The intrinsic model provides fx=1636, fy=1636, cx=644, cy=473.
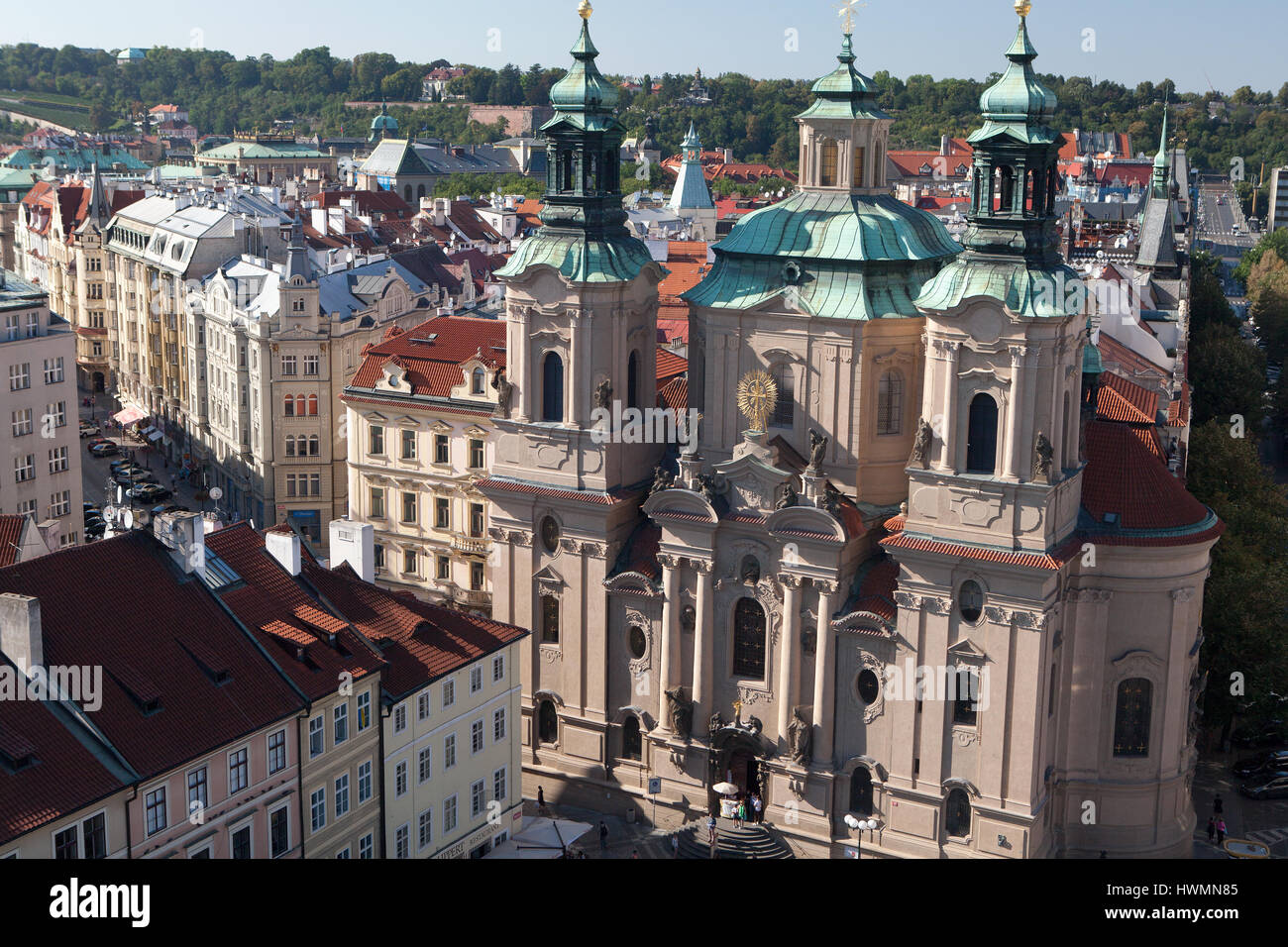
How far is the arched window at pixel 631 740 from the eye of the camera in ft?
226

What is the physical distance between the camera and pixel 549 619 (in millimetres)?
69625

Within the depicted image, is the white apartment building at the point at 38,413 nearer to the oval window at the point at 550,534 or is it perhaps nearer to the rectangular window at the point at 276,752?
the oval window at the point at 550,534

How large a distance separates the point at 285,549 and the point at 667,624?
16.0m

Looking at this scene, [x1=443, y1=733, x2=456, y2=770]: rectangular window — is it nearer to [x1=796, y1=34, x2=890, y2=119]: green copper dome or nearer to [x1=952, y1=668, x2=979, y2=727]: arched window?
[x1=952, y1=668, x2=979, y2=727]: arched window

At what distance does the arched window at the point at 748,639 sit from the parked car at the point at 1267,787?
23.6 metres

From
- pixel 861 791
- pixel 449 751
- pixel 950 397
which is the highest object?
pixel 950 397

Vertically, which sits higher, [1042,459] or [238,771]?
[1042,459]

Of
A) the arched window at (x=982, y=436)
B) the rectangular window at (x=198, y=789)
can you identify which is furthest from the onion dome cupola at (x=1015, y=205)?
the rectangular window at (x=198, y=789)

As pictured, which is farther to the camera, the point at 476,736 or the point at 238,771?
the point at 476,736

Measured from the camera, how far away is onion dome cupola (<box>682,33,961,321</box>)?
63.6 metres

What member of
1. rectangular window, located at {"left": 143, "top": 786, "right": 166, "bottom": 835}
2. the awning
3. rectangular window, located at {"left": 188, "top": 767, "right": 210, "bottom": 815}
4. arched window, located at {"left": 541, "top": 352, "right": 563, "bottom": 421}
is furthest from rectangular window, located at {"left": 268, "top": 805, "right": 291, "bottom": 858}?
the awning

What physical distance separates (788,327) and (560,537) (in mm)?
13068

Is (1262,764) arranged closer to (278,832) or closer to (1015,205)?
(1015,205)

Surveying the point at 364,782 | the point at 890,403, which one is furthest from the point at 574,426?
the point at 364,782
